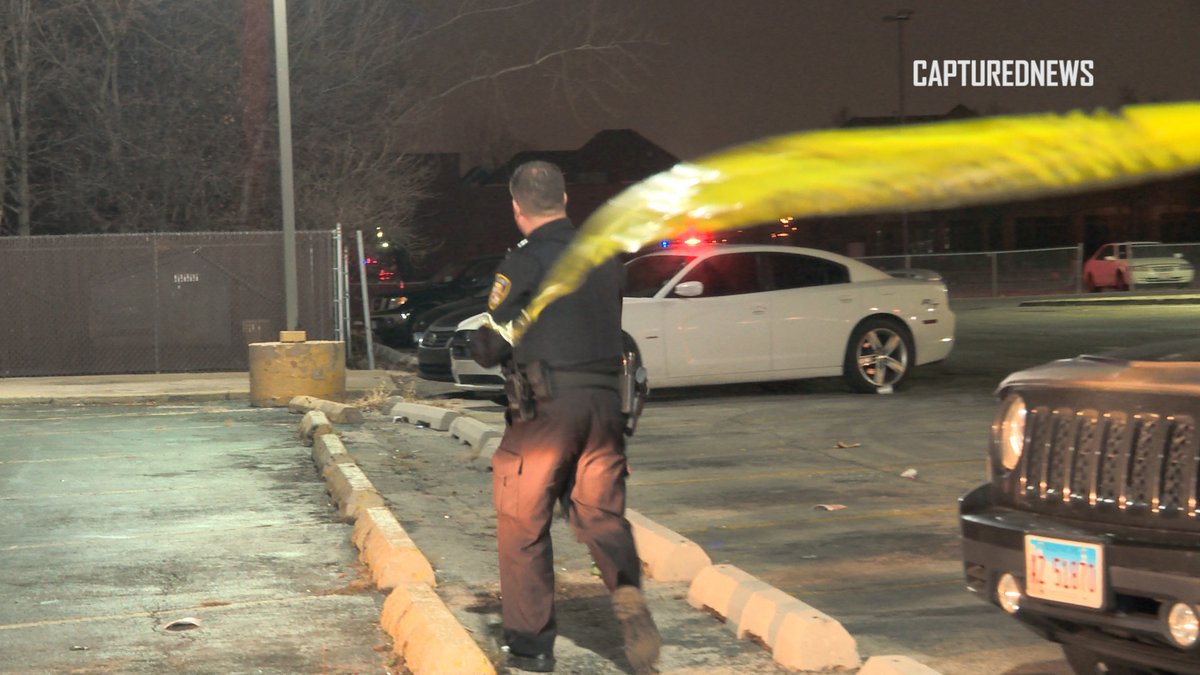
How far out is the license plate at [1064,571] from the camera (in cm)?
399

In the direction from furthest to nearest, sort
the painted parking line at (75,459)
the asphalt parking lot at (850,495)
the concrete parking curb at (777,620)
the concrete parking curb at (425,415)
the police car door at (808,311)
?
the police car door at (808,311)
the concrete parking curb at (425,415)
the painted parking line at (75,459)
the asphalt parking lot at (850,495)
the concrete parking curb at (777,620)

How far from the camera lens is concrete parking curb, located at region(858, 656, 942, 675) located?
14.2 feet

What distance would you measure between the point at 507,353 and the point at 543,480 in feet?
1.48

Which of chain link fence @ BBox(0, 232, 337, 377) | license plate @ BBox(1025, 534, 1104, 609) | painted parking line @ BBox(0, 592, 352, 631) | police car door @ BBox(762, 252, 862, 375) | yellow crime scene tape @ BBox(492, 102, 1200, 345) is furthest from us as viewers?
chain link fence @ BBox(0, 232, 337, 377)

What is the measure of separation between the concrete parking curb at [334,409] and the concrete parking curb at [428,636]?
764 cm

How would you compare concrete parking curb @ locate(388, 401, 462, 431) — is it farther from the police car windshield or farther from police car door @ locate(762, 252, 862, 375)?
police car door @ locate(762, 252, 862, 375)

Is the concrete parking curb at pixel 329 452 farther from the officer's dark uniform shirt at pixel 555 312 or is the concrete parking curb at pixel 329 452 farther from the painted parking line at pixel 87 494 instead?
the officer's dark uniform shirt at pixel 555 312

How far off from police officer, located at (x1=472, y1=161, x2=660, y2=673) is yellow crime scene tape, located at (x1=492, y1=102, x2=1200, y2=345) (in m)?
2.90

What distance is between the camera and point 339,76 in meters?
24.1

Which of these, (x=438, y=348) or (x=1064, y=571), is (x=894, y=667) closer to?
(x=1064, y=571)

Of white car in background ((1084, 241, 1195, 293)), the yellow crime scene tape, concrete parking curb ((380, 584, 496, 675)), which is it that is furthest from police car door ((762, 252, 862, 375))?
white car in background ((1084, 241, 1195, 293))

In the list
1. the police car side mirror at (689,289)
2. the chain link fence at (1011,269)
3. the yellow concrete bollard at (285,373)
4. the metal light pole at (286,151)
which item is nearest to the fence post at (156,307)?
the metal light pole at (286,151)

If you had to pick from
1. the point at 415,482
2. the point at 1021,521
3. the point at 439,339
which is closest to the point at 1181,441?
the point at 1021,521

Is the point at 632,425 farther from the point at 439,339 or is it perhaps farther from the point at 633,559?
the point at 439,339
